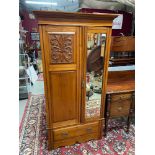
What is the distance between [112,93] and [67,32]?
108cm

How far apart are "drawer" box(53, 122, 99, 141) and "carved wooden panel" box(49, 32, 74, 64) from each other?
982 mm

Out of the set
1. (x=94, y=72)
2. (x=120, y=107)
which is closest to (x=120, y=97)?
(x=120, y=107)

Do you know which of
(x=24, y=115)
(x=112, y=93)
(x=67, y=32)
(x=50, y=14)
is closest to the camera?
(x=50, y=14)

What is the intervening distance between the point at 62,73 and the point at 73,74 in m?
0.14

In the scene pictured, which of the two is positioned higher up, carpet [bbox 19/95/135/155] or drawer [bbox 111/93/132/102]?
drawer [bbox 111/93/132/102]

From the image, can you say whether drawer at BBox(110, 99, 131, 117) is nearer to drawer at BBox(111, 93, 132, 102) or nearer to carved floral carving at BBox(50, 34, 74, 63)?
drawer at BBox(111, 93, 132, 102)

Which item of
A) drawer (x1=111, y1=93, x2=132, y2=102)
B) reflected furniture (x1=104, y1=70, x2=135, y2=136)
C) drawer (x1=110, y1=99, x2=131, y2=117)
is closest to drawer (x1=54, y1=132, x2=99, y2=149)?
reflected furniture (x1=104, y1=70, x2=135, y2=136)

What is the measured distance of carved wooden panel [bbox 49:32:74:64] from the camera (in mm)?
1565

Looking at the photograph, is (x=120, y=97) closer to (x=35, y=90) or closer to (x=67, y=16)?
(x=67, y=16)

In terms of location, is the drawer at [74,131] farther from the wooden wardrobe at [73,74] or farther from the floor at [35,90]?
the floor at [35,90]
